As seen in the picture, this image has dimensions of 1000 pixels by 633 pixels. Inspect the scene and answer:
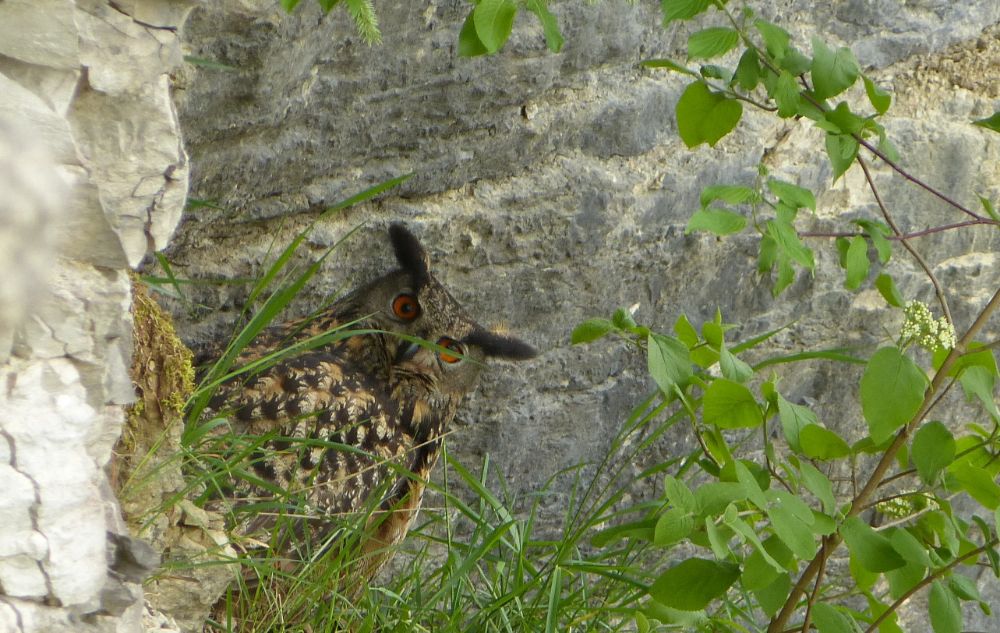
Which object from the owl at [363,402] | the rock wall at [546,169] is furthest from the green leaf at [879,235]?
the rock wall at [546,169]

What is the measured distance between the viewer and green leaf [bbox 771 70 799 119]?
133 centimetres

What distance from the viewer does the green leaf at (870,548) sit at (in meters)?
1.29

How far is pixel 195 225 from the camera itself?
2.24 m

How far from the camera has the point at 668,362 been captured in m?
1.37

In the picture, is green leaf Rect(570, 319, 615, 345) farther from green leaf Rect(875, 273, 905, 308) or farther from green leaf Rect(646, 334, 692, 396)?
green leaf Rect(875, 273, 905, 308)

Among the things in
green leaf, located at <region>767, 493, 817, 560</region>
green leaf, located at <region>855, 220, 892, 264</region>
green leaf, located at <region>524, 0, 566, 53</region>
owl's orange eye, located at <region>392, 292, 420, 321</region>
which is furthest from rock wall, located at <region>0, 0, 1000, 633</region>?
green leaf, located at <region>524, 0, 566, 53</region>

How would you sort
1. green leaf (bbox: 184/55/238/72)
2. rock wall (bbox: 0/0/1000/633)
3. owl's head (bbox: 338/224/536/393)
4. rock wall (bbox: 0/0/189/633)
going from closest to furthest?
1. rock wall (bbox: 0/0/189/633)
2. green leaf (bbox: 184/55/238/72)
3. rock wall (bbox: 0/0/1000/633)
4. owl's head (bbox: 338/224/536/393)

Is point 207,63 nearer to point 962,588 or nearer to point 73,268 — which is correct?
point 73,268

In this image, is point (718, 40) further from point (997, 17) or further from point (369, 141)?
point (997, 17)

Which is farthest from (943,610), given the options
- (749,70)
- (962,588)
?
(749,70)

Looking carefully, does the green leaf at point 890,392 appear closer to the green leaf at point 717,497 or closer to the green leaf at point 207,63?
the green leaf at point 717,497

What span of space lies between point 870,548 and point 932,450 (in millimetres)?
145

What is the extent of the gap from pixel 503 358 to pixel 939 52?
1.34 meters

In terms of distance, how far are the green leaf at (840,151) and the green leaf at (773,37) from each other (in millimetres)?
130
